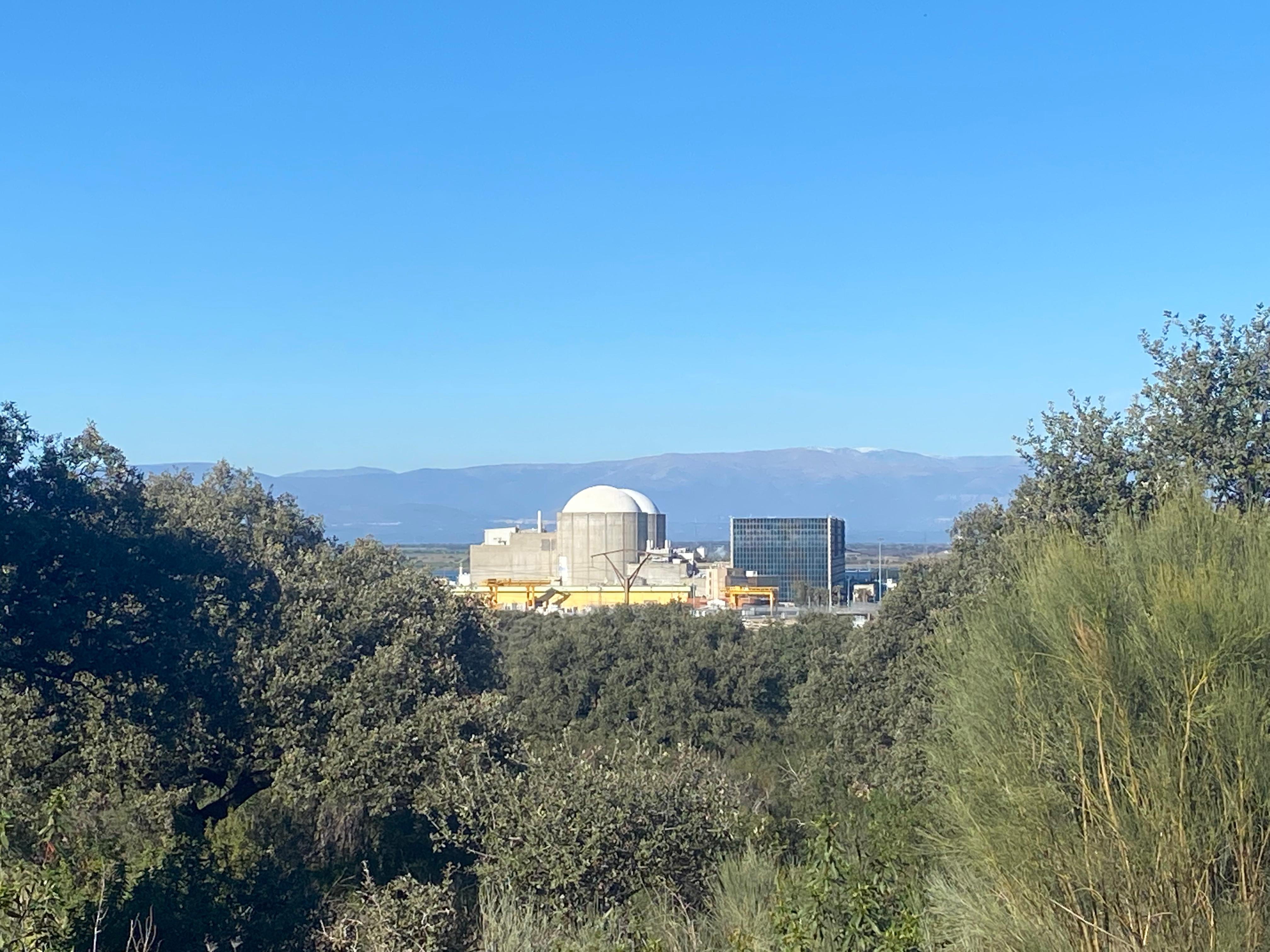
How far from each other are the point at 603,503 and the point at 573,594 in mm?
18948

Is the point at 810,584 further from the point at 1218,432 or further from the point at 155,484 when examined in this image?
the point at 1218,432

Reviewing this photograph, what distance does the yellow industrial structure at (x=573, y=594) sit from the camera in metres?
64.2

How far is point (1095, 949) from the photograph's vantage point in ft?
14.1

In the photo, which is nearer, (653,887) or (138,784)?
(653,887)

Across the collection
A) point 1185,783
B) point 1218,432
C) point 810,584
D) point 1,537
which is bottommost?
point 810,584

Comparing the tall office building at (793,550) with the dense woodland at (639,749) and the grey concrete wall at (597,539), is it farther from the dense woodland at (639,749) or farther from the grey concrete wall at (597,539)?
the dense woodland at (639,749)

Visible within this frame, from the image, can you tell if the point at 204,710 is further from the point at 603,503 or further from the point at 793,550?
the point at 793,550

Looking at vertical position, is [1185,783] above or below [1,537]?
below

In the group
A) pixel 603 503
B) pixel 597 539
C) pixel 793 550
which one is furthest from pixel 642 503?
pixel 793 550

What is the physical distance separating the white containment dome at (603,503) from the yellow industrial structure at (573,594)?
10239 millimetres

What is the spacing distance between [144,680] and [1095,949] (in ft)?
30.7

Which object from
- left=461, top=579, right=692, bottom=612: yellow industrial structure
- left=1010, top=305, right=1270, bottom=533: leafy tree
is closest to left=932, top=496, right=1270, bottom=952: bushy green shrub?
left=1010, top=305, right=1270, bottom=533: leafy tree

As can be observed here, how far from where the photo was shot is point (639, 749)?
425 inches

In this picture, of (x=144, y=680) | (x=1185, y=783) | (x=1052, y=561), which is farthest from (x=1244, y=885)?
(x=144, y=680)
